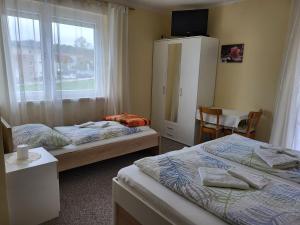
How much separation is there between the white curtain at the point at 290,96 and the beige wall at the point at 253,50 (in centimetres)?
20

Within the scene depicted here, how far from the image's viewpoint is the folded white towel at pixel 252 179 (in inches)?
55.1

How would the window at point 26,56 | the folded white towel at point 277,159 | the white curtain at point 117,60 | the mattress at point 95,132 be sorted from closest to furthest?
the folded white towel at point 277,159 < the mattress at point 95,132 < the window at point 26,56 < the white curtain at point 117,60

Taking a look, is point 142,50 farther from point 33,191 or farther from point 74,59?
point 33,191

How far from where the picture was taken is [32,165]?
177 cm

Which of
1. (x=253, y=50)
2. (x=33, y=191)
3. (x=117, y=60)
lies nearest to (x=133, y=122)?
(x=117, y=60)

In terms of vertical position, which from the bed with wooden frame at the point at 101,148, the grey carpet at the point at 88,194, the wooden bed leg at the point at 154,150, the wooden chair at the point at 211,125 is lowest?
the grey carpet at the point at 88,194

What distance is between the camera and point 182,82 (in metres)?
3.89

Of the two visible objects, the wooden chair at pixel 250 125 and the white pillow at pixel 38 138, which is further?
the wooden chair at pixel 250 125

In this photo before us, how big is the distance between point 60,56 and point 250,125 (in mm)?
2969

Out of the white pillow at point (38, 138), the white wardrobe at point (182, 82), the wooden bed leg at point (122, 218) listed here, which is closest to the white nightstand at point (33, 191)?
the white pillow at point (38, 138)

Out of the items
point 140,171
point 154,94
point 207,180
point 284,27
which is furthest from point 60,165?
point 284,27

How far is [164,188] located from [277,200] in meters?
0.67

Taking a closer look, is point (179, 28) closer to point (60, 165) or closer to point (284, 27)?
point (284, 27)

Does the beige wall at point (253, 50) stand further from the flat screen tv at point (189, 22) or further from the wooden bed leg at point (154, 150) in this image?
the wooden bed leg at point (154, 150)
